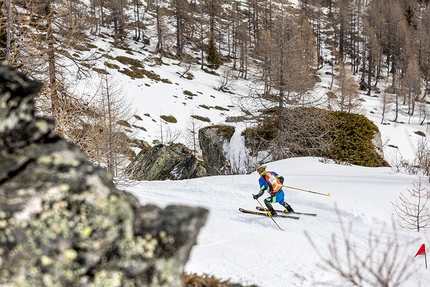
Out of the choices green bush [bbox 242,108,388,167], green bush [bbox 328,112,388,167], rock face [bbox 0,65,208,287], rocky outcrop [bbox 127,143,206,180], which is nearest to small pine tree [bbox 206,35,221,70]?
rocky outcrop [bbox 127,143,206,180]

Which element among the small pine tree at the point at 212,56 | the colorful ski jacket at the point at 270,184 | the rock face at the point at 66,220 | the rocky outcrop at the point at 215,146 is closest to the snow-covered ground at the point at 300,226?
the rocky outcrop at the point at 215,146

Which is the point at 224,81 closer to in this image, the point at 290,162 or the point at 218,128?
the point at 218,128

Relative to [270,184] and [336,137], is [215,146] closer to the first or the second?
[336,137]

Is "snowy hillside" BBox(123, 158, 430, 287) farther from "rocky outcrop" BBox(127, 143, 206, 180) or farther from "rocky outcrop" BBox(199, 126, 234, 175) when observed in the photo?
"rocky outcrop" BBox(127, 143, 206, 180)

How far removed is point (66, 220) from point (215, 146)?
17125 millimetres

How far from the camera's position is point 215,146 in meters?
18.6

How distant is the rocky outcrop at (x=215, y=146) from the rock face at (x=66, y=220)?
1631 cm

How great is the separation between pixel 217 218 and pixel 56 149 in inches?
284

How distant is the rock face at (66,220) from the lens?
1477 millimetres

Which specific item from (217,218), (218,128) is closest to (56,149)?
(217,218)

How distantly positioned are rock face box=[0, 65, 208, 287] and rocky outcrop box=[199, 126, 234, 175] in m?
16.3

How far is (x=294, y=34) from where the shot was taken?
1577 cm

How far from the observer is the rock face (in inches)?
58.1

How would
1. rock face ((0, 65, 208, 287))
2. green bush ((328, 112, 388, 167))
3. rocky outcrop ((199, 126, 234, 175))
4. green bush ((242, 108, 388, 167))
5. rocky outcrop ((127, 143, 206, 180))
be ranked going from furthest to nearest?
rocky outcrop ((127, 143, 206, 180)) < rocky outcrop ((199, 126, 234, 175)) < green bush ((328, 112, 388, 167)) < green bush ((242, 108, 388, 167)) < rock face ((0, 65, 208, 287))
